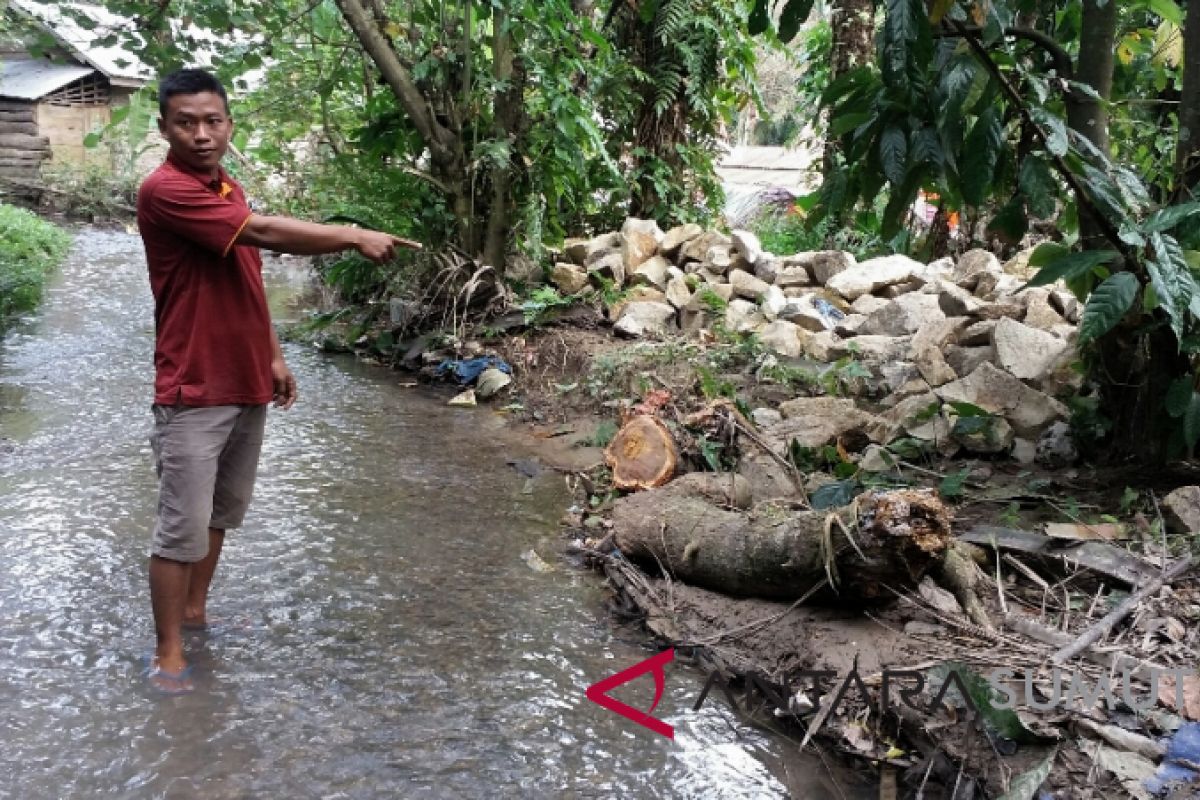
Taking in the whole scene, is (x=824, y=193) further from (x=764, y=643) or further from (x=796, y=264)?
(x=796, y=264)

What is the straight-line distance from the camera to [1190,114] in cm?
359

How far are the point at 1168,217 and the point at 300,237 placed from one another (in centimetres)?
264

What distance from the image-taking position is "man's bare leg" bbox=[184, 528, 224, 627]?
9.95 ft

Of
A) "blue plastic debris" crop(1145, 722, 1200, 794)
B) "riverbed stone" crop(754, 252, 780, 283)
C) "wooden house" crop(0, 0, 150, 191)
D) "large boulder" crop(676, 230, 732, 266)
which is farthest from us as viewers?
"wooden house" crop(0, 0, 150, 191)

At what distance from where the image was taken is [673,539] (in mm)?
3600

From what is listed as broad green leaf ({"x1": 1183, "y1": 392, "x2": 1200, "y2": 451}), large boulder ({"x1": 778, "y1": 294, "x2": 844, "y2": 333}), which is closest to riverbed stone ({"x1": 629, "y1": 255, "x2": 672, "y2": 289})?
large boulder ({"x1": 778, "y1": 294, "x2": 844, "y2": 333})

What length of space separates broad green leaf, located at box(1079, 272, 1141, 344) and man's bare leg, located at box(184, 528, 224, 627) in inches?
116

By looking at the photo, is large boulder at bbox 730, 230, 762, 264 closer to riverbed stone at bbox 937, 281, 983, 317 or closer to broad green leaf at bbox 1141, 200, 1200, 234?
riverbed stone at bbox 937, 281, 983, 317

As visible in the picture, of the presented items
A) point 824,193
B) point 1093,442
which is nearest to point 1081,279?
point 1093,442

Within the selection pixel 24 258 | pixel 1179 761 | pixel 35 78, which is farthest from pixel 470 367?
pixel 35 78

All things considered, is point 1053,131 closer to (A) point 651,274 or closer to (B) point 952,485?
(B) point 952,485

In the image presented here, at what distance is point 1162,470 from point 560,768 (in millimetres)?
2692

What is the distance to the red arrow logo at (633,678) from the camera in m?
2.77

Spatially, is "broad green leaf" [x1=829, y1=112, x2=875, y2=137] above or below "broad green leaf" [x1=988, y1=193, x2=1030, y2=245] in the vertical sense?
above
